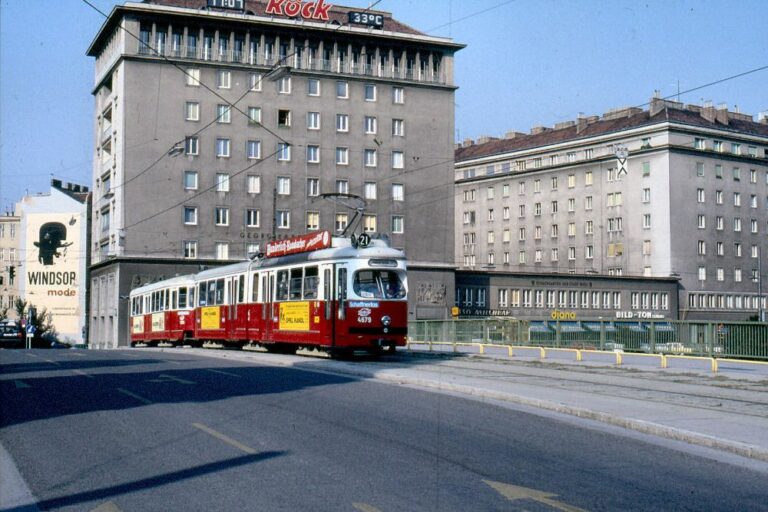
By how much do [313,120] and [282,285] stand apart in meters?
46.6

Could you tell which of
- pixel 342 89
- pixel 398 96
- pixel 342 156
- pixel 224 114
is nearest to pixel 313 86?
pixel 342 89

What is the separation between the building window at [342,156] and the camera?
250 feet

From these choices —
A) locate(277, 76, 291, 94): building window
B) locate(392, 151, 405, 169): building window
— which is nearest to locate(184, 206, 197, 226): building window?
locate(277, 76, 291, 94): building window

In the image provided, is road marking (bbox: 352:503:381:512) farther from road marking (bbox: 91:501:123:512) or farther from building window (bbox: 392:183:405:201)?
building window (bbox: 392:183:405:201)

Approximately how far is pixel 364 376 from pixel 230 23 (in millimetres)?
56330

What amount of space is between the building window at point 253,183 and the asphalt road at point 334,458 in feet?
190

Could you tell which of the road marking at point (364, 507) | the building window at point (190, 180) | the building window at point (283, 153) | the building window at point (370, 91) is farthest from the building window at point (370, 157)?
the road marking at point (364, 507)

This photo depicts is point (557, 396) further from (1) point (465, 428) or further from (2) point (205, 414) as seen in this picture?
(2) point (205, 414)

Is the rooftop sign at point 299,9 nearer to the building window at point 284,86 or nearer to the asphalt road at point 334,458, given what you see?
the building window at point 284,86

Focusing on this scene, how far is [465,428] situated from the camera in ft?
40.2

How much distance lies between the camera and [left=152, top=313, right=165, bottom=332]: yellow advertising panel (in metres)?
46.0

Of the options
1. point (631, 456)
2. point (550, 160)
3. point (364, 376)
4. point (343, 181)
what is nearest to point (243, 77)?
point (343, 181)

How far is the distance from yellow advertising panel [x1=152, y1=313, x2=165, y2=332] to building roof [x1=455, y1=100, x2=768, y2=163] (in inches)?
2102

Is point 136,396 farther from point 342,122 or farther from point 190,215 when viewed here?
point 342,122
